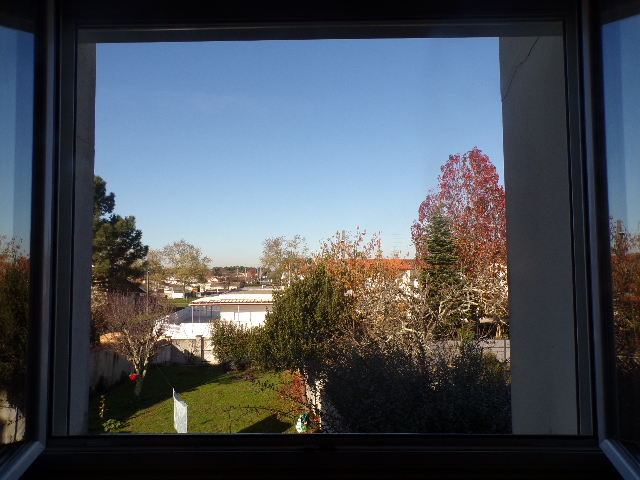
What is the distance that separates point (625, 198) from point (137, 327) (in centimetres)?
156

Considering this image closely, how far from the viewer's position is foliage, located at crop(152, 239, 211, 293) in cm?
154

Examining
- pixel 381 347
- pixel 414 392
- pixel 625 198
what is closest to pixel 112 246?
pixel 381 347

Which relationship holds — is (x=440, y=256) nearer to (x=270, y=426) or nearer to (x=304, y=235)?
(x=304, y=235)

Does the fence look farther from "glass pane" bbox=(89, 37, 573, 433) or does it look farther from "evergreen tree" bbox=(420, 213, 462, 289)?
"evergreen tree" bbox=(420, 213, 462, 289)

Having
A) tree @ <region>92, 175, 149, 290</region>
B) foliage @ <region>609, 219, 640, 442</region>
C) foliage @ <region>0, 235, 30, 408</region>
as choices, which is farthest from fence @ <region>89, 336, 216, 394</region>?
foliage @ <region>609, 219, 640, 442</region>

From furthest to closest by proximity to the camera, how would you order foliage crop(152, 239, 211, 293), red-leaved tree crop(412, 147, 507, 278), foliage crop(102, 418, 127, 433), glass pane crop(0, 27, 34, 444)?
red-leaved tree crop(412, 147, 507, 278) → foliage crop(152, 239, 211, 293) → foliage crop(102, 418, 127, 433) → glass pane crop(0, 27, 34, 444)

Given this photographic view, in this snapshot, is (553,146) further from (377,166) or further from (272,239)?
(272,239)

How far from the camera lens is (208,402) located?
156 centimetres

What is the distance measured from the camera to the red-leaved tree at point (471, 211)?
1.69m

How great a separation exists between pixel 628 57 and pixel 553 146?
41 centimetres

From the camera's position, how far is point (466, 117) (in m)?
1.70

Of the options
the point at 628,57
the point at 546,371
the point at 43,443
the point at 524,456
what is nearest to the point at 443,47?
the point at 628,57

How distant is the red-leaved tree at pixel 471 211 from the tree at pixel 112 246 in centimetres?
101

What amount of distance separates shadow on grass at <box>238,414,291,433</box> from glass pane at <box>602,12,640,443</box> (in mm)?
992
